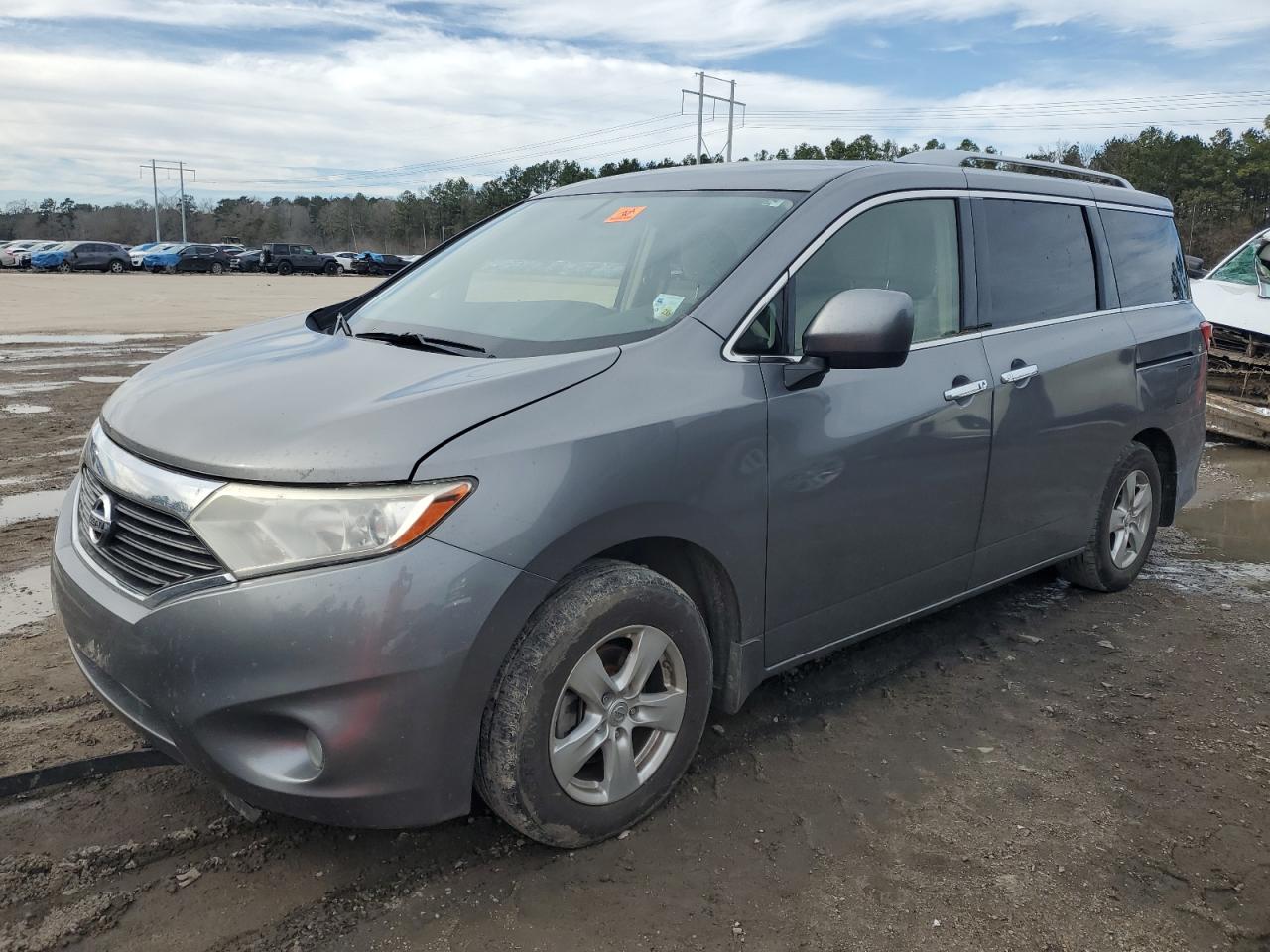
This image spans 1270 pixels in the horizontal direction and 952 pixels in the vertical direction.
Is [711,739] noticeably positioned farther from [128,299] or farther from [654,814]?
[128,299]

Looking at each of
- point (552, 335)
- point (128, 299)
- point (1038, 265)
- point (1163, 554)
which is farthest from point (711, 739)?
point (128, 299)

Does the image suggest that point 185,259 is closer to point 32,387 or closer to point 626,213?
point 32,387

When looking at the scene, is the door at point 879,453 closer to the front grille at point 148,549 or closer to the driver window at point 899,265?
the driver window at point 899,265

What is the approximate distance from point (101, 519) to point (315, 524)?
2.29 feet

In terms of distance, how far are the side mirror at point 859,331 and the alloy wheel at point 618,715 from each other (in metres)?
0.88

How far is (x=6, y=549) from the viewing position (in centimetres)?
502

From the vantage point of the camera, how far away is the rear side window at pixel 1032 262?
3.78 m

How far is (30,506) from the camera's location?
5.80 metres

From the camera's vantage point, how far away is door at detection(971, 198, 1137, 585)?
3758 millimetres

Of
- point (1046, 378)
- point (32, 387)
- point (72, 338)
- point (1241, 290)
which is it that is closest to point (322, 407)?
point (1046, 378)

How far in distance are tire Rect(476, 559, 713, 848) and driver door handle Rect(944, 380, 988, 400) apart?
126cm

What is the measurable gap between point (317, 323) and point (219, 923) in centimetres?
202

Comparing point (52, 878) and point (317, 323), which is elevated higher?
point (317, 323)

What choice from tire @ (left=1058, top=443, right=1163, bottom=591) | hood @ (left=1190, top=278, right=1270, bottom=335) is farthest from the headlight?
hood @ (left=1190, top=278, right=1270, bottom=335)
